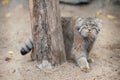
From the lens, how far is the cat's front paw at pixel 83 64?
20.0ft

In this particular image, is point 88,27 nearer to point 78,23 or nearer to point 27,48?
point 78,23

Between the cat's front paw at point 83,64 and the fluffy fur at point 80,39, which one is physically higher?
the fluffy fur at point 80,39

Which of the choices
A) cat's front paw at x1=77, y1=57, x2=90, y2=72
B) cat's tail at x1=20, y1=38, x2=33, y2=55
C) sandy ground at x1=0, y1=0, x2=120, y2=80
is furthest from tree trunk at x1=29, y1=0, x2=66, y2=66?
cat's front paw at x1=77, y1=57, x2=90, y2=72

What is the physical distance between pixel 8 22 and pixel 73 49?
294 cm

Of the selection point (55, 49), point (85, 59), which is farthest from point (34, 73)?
point (85, 59)

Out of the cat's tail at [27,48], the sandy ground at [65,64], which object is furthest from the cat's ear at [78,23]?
the cat's tail at [27,48]

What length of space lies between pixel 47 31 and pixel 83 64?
2.97 feet

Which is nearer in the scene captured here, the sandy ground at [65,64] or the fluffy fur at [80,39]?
the sandy ground at [65,64]

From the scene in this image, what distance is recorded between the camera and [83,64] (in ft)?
20.2

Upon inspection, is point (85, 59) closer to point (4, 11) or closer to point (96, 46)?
point (96, 46)

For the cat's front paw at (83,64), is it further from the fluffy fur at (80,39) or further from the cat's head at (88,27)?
the cat's head at (88,27)

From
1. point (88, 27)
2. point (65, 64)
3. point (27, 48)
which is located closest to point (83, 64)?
point (65, 64)

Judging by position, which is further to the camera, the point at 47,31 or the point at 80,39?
the point at 80,39

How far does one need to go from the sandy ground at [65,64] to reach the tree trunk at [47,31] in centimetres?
25
